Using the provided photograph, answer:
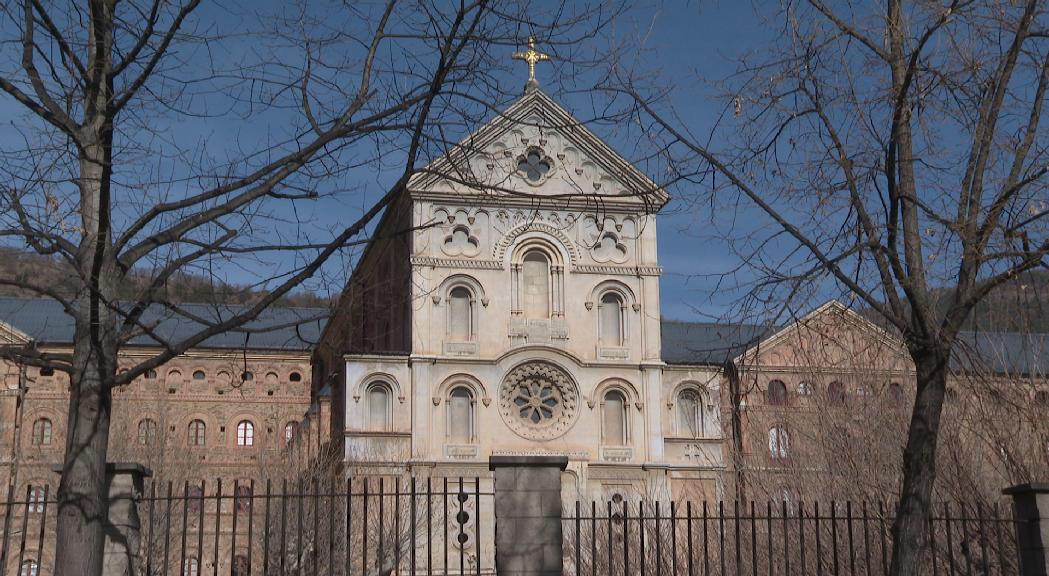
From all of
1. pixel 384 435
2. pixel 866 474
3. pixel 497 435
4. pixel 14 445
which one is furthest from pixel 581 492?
pixel 14 445

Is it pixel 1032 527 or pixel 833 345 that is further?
pixel 833 345

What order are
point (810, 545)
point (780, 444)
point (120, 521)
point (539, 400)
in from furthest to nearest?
point (539, 400) → point (780, 444) → point (810, 545) → point (120, 521)

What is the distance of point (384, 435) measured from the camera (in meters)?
38.6

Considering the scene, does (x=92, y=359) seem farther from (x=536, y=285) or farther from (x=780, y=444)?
(x=536, y=285)

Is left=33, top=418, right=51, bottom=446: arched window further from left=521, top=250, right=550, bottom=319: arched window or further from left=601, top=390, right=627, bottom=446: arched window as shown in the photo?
left=601, top=390, right=627, bottom=446: arched window

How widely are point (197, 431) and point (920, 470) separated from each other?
47317 millimetres

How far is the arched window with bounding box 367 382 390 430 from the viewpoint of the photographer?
128ft

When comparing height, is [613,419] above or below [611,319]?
below

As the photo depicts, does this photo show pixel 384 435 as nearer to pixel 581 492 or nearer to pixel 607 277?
pixel 581 492

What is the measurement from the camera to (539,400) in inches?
1586

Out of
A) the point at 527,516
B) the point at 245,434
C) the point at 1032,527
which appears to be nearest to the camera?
the point at 527,516

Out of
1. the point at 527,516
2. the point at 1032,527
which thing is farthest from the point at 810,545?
the point at 527,516

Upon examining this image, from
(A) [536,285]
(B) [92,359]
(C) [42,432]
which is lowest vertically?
(B) [92,359]

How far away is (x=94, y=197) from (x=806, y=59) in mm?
6050
